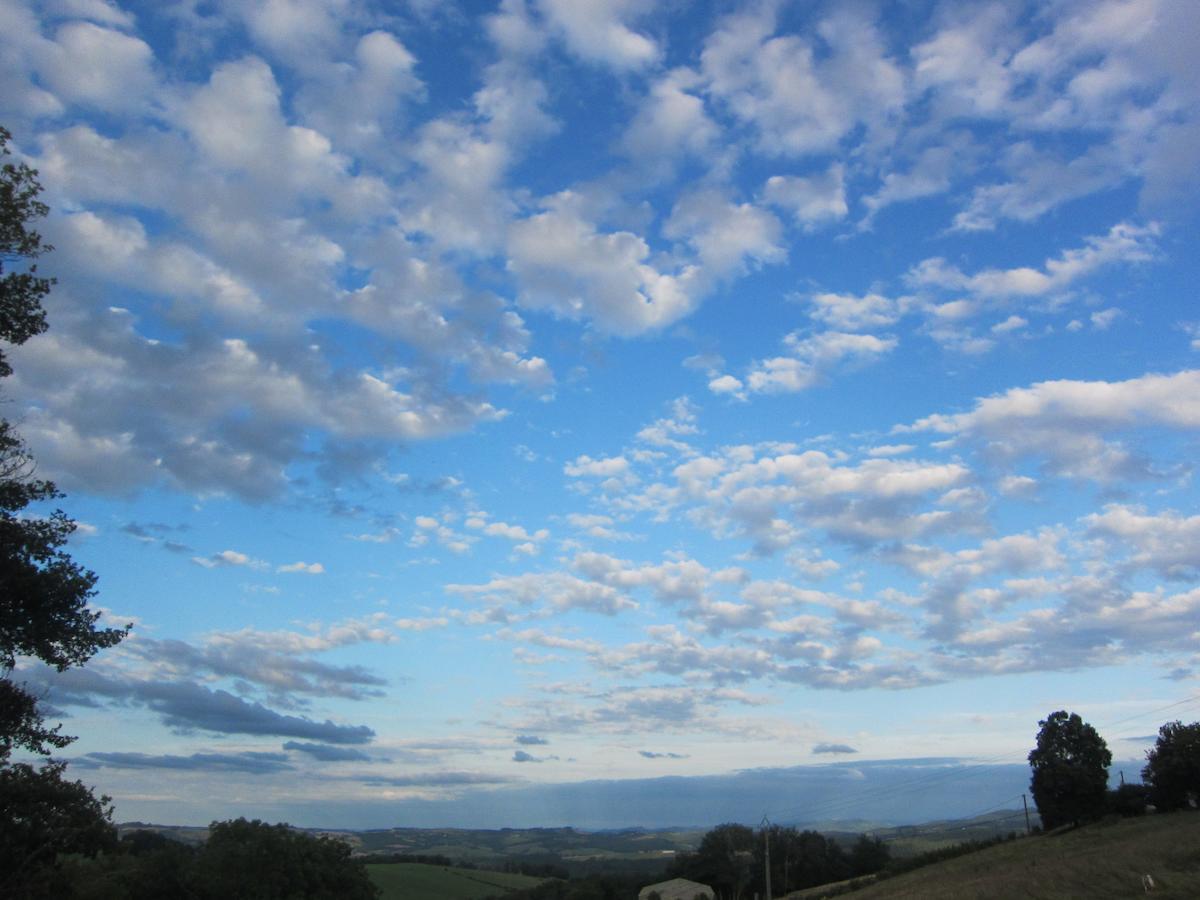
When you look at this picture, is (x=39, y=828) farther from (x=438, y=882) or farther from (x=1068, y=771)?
(x=438, y=882)

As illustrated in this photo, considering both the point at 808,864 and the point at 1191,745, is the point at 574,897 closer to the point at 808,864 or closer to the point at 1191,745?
the point at 808,864

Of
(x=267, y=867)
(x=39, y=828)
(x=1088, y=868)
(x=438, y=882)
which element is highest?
(x=39, y=828)

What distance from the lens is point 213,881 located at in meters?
51.9

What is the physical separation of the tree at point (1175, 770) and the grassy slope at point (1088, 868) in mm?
2772

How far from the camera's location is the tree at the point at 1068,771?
6756cm

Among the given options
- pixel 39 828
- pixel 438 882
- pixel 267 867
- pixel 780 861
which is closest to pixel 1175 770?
pixel 780 861

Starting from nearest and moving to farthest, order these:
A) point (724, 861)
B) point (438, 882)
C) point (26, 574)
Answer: point (26, 574) → point (724, 861) → point (438, 882)

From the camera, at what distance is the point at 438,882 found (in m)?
119

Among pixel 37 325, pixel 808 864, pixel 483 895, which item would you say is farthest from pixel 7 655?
pixel 483 895

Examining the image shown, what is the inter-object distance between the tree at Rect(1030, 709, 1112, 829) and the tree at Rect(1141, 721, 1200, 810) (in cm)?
473

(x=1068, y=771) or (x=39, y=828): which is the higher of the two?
(x=39, y=828)

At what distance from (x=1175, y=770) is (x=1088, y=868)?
3252cm

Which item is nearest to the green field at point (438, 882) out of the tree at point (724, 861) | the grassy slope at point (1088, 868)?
the tree at point (724, 861)

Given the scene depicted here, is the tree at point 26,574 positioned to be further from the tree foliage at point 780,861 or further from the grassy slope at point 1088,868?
the tree foliage at point 780,861
